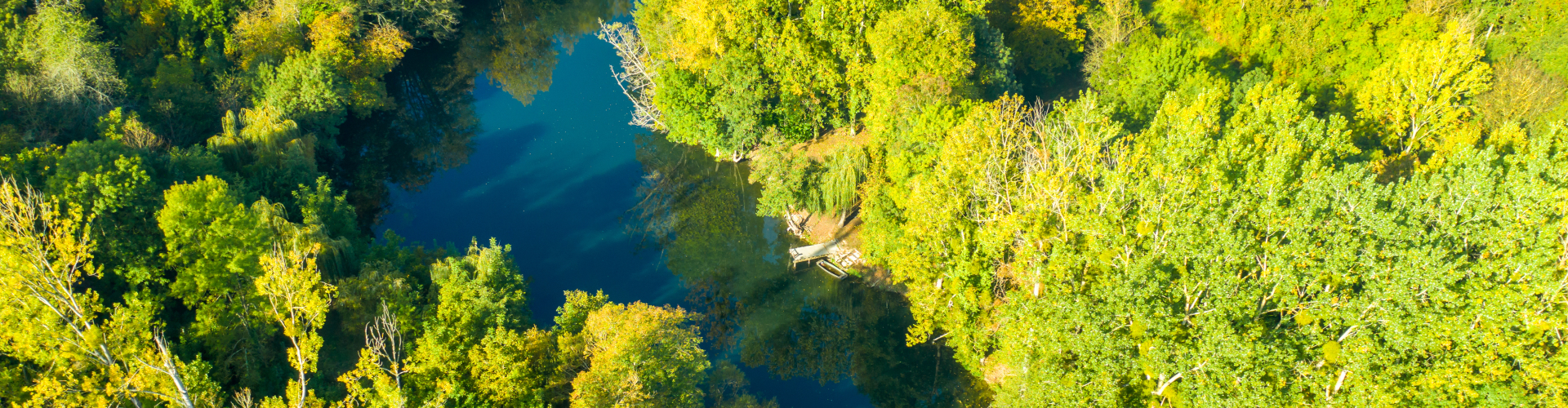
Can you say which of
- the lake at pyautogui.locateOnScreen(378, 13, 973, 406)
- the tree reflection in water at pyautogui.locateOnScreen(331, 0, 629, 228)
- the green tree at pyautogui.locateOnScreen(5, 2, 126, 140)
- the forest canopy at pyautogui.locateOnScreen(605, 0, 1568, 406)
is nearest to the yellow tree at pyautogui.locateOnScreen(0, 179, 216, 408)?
the green tree at pyautogui.locateOnScreen(5, 2, 126, 140)

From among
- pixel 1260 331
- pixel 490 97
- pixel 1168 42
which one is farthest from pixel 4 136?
pixel 1168 42

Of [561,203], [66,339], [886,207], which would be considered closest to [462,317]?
[66,339]

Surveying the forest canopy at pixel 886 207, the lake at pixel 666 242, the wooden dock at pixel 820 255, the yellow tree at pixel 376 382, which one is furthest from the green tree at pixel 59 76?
the wooden dock at pixel 820 255

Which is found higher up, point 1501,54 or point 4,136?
point 4,136

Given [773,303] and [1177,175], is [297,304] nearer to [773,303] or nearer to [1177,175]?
[773,303]

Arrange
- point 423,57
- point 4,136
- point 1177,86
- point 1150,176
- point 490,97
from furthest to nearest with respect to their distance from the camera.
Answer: point 423,57 < point 490,97 < point 1177,86 < point 4,136 < point 1150,176

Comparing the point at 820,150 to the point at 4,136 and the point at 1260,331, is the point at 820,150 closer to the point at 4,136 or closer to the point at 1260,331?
the point at 1260,331

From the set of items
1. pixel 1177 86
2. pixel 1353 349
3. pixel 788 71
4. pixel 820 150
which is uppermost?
pixel 788 71
